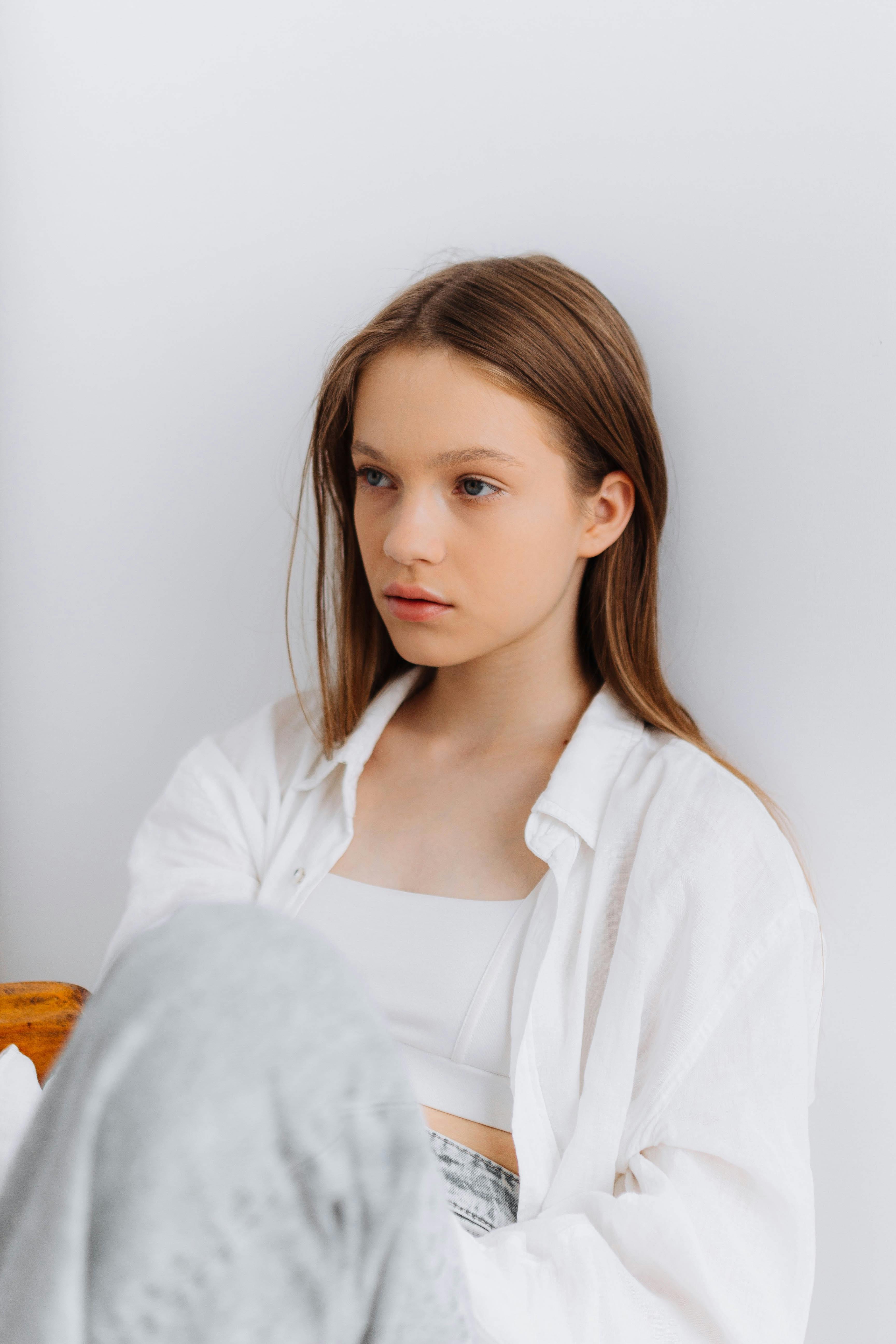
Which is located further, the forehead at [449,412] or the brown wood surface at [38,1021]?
the brown wood surface at [38,1021]

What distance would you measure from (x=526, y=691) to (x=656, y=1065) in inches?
14.3

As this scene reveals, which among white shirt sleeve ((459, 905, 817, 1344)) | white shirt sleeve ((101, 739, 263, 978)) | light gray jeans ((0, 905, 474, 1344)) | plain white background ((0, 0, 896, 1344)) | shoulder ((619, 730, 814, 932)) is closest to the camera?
light gray jeans ((0, 905, 474, 1344))

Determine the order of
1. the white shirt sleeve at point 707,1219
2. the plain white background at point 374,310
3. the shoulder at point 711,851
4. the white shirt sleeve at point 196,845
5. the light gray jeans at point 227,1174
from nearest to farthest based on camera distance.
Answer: the light gray jeans at point 227,1174 → the white shirt sleeve at point 707,1219 → the shoulder at point 711,851 → the plain white background at point 374,310 → the white shirt sleeve at point 196,845

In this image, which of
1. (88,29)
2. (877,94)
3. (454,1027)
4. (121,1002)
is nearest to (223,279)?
(88,29)

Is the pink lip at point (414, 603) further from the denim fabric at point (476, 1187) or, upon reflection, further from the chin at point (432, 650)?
the denim fabric at point (476, 1187)

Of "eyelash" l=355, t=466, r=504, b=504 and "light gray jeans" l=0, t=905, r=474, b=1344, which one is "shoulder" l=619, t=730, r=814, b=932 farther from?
"light gray jeans" l=0, t=905, r=474, b=1344

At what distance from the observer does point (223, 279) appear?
126 centimetres

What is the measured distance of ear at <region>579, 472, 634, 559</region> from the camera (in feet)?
3.17

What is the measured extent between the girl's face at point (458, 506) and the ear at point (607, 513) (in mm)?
17

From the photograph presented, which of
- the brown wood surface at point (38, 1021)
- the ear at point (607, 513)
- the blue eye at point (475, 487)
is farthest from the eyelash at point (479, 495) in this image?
the brown wood surface at point (38, 1021)

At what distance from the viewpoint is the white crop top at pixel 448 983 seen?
888mm

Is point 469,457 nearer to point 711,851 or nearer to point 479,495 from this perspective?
point 479,495

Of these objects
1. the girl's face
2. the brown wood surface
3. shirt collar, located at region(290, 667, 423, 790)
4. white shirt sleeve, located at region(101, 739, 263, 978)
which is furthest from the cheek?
the brown wood surface

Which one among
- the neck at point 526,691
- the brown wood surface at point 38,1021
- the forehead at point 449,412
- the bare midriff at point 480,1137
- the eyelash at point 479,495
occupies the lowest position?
the brown wood surface at point 38,1021
